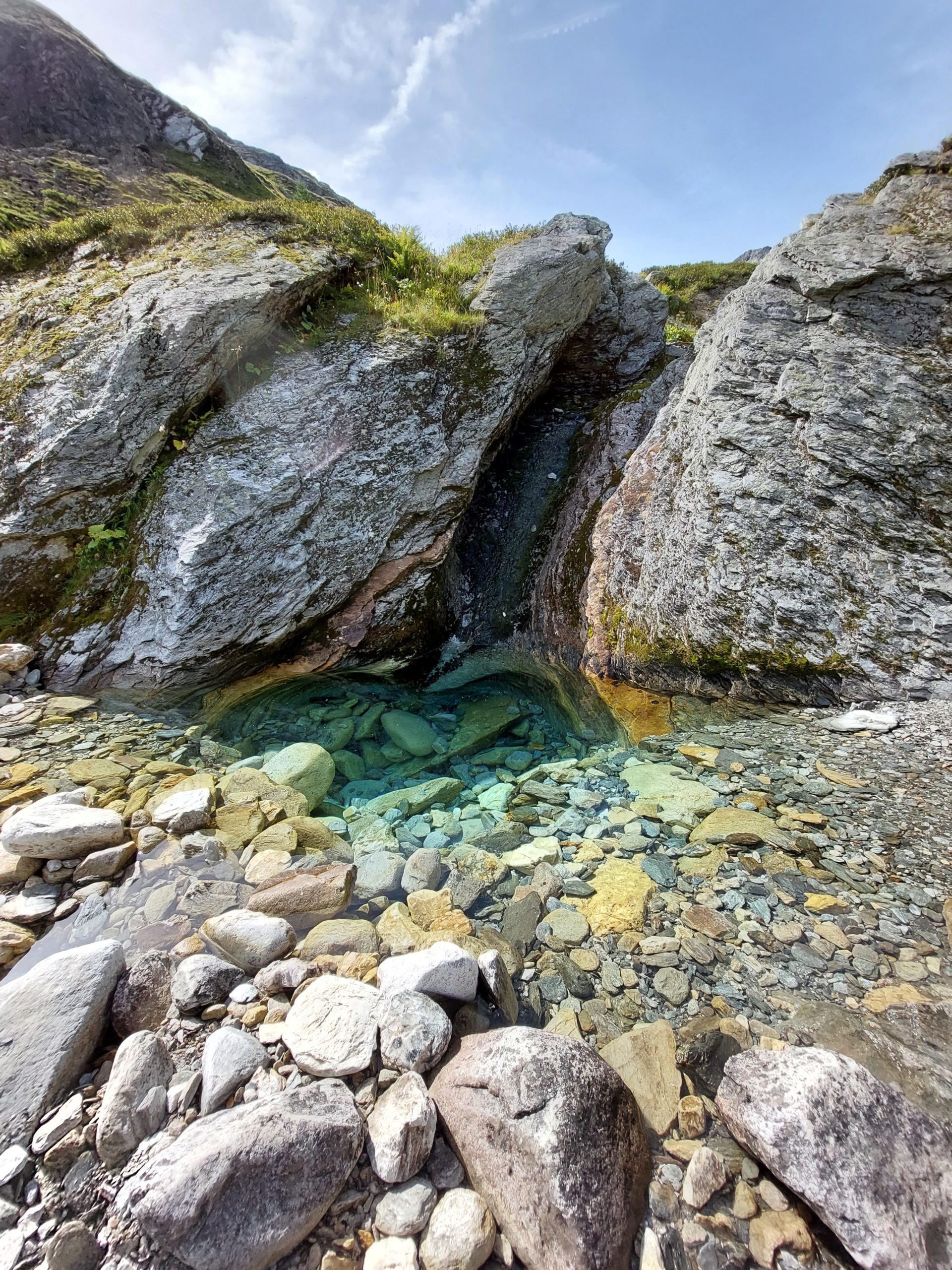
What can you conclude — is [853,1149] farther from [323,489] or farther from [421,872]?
[323,489]

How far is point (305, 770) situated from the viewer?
6.17 m

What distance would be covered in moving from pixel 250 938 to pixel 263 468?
22.9 feet

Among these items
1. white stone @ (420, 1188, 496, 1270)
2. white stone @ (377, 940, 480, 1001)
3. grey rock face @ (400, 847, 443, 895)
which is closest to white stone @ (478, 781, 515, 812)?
grey rock face @ (400, 847, 443, 895)

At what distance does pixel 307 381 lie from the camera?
342 inches

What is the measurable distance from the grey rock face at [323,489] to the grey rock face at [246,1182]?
6422 mm

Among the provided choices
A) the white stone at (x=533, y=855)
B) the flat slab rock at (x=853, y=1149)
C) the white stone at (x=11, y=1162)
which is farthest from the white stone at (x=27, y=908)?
the flat slab rock at (x=853, y=1149)

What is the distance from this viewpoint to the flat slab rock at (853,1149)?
2.01m

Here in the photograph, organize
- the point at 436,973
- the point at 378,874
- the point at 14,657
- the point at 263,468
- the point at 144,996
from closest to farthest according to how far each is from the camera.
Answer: the point at 144,996
the point at 436,973
the point at 378,874
the point at 14,657
the point at 263,468

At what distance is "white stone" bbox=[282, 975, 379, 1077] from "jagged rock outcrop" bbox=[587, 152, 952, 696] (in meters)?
6.24

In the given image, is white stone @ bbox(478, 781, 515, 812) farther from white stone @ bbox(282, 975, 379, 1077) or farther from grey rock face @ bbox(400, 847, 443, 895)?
white stone @ bbox(282, 975, 379, 1077)

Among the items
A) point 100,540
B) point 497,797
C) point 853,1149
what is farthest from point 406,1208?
point 100,540

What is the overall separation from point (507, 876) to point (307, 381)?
8.57 metres

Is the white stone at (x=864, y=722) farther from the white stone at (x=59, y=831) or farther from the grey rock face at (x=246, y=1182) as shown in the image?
the white stone at (x=59, y=831)

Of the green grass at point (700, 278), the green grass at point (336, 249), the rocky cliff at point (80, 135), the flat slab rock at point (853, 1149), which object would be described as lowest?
the flat slab rock at point (853, 1149)
